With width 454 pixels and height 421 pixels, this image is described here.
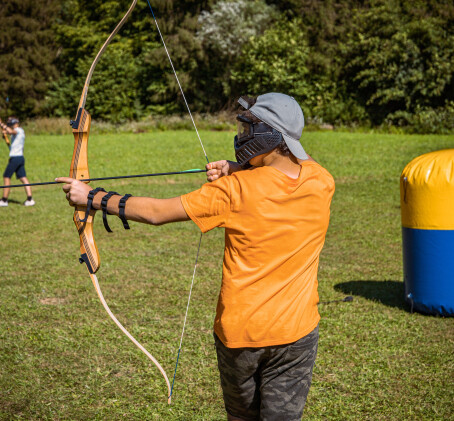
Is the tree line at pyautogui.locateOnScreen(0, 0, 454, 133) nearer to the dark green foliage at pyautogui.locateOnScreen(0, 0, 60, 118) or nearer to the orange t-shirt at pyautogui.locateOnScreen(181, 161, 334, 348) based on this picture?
the dark green foliage at pyautogui.locateOnScreen(0, 0, 60, 118)

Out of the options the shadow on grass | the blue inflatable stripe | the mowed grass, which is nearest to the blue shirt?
the mowed grass

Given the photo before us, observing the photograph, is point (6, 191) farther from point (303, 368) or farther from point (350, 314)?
point (303, 368)

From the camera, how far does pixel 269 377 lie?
2219 millimetres

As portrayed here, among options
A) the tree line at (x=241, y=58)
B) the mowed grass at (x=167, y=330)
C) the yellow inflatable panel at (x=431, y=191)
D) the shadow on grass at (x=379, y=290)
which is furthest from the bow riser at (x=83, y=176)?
the tree line at (x=241, y=58)

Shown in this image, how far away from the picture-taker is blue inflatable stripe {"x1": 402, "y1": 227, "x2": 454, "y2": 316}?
15.7 feet

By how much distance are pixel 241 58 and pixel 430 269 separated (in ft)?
96.4

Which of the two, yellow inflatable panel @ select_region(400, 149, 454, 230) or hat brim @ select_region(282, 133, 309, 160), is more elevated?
hat brim @ select_region(282, 133, 309, 160)

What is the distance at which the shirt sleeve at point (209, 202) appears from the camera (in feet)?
6.73

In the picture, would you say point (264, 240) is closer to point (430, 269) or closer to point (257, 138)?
point (257, 138)

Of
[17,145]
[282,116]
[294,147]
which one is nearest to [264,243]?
[294,147]

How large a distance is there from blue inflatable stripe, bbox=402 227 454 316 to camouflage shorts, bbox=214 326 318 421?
2.92m

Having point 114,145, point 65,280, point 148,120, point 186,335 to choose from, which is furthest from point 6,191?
point 148,120

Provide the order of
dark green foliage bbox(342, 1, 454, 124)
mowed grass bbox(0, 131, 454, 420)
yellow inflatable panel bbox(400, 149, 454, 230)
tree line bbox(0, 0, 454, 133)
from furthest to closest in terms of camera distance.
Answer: tree line bbox(0, 0, 454, 133) → dark green foliage bbox(342, 1, 454, 124) → yellow inflatable panel bbox(400, 149, 454, 230) → mowed grass bbox(0, 131, 454, 420)

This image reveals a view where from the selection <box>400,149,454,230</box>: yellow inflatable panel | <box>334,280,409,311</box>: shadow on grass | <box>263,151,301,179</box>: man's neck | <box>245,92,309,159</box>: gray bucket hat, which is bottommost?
<box>334,280,409,311</box>: shadow on grass
